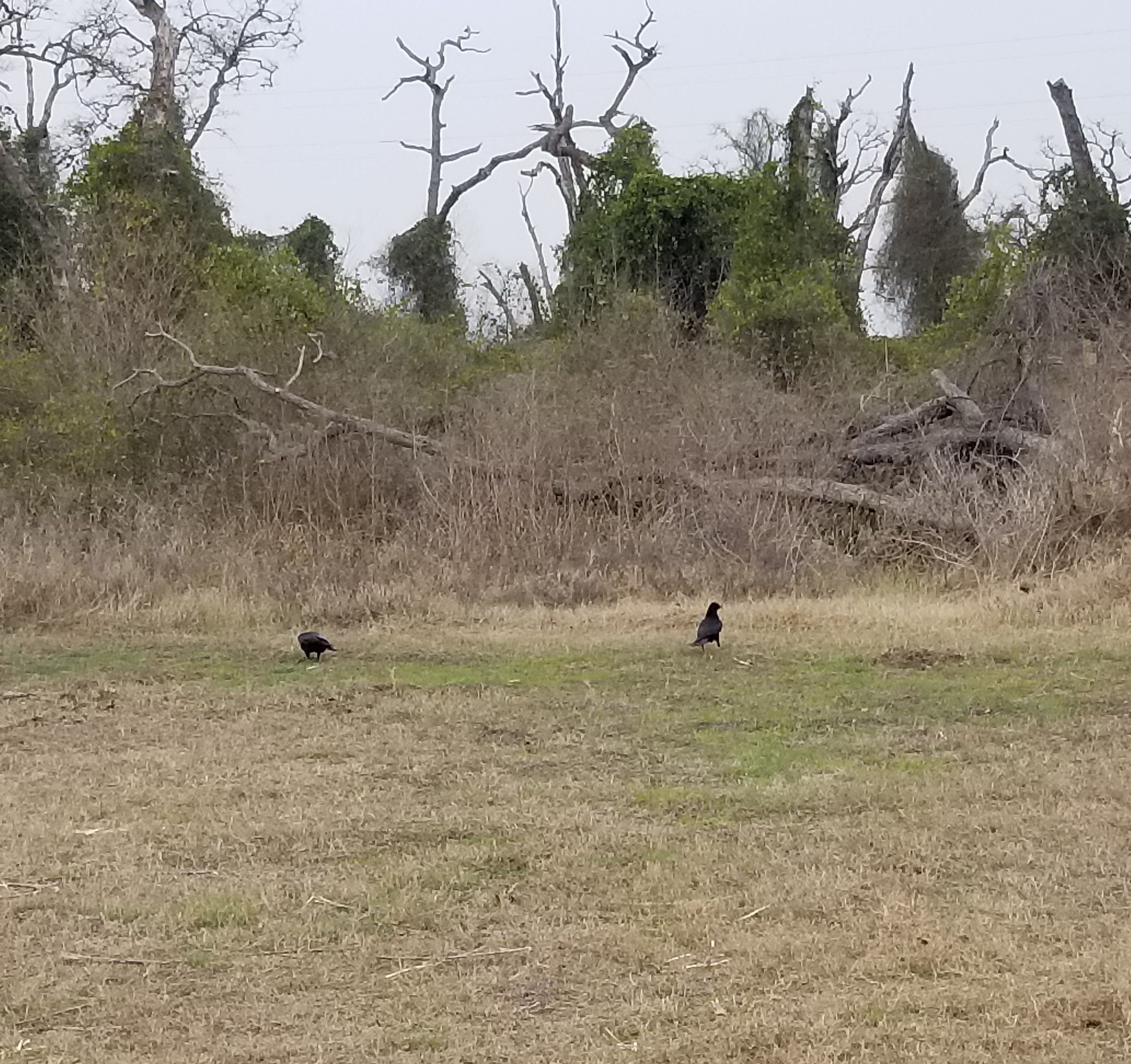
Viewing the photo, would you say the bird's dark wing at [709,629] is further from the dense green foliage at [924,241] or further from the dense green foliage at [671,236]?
the dense green foliage at [924,241]

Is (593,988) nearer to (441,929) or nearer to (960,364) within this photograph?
(441,929)

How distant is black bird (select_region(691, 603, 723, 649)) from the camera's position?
9.03 meters

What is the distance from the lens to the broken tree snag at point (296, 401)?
14.3 meters

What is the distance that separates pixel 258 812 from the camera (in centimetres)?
552

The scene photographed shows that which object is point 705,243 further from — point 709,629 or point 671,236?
point 709,629

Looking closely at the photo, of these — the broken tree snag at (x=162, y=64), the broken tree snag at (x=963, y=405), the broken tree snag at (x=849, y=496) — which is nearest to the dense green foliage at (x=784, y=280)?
the broken tree snag at (x=963, y=405)

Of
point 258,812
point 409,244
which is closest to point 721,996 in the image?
point 258,812

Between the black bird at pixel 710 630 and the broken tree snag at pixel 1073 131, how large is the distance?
1424 centimetres

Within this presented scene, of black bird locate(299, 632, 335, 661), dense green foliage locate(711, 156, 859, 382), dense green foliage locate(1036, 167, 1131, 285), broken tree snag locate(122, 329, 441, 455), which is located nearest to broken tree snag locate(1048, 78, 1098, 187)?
dense green foliage locate(1036, 167, 1131, 285)

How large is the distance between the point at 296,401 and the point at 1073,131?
43.8ft

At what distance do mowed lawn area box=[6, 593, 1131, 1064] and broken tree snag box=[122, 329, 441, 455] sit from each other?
5858 mm

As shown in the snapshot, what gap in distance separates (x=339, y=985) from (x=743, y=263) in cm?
1934

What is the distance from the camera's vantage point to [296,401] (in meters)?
14.5

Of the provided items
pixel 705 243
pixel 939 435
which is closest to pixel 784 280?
pixel 705 243
